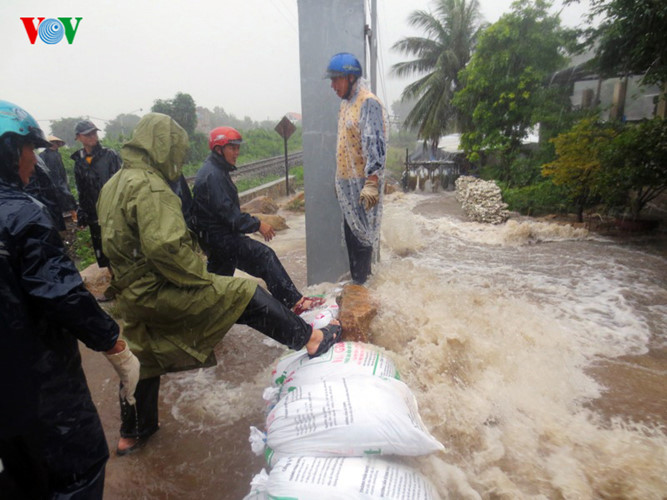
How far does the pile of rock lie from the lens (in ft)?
29.0

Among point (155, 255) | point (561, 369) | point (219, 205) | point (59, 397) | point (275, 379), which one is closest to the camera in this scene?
point (59, 397)

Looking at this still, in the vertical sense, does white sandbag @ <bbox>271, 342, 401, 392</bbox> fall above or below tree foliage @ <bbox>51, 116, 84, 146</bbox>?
below

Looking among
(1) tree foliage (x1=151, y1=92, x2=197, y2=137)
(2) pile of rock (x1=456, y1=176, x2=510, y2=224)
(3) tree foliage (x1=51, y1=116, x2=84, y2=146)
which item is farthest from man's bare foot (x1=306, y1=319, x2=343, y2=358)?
Answer: (3) tree foliage (x1=51, y1=116, x2=84, y2=146)

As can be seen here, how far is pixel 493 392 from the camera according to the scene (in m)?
2.34

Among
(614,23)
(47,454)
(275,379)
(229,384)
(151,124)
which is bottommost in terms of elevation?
(229,384)

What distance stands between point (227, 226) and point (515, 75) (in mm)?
13244

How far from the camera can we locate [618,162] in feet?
20.1

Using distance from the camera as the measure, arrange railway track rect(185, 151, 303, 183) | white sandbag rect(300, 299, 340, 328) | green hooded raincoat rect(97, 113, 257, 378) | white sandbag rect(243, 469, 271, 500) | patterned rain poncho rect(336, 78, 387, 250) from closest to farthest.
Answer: white sandbag rect(243, 469, 271, 500) < green hooded raincoat rect(97, 113, 257, 378) < white sandbag rect(300, 299, 340, 328) < patterned rain poncho rect(336, 78, 387, 250) < railway track rect(185, 151, 303, 183)

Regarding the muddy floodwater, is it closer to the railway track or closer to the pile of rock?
the pile of rock

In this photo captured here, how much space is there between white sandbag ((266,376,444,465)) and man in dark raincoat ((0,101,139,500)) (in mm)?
685

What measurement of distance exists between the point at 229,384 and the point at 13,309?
5.82 feet

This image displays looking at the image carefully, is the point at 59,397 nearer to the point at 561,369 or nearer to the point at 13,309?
the point at 13,309

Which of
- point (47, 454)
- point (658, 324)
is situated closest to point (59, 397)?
point (47, 454)

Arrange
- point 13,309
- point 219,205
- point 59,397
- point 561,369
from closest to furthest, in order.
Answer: point 13,309
point 59,397
point 561,369
point 219,205
